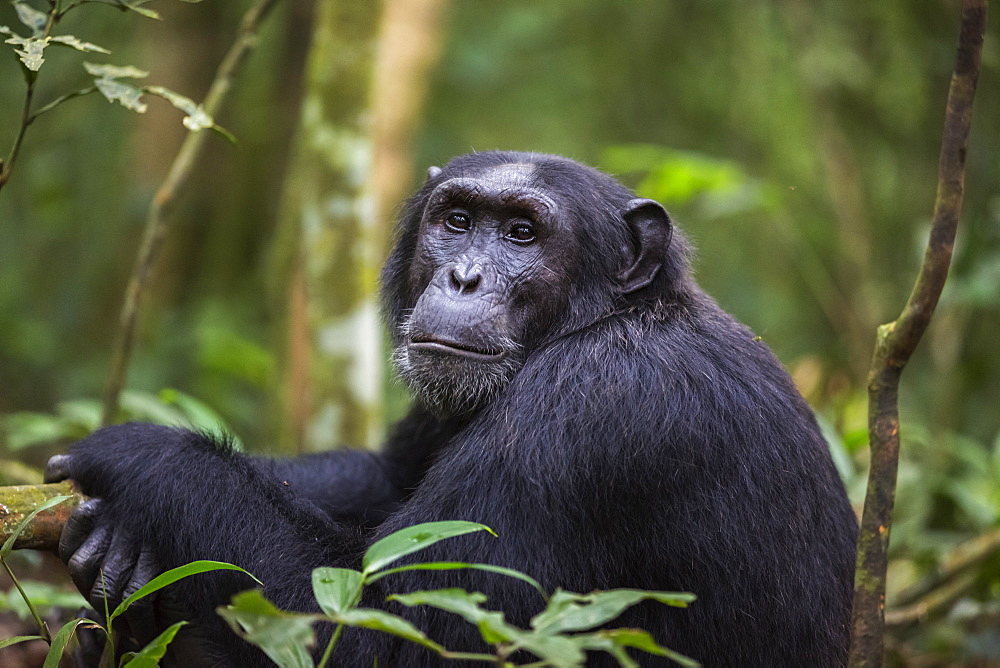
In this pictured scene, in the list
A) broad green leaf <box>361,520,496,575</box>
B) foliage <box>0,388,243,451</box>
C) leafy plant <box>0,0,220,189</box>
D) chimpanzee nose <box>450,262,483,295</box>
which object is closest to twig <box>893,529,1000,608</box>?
chimpanzee nose <box>450,262,483,295</box>

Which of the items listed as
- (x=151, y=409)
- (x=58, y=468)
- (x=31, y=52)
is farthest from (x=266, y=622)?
(x=151, y=409)

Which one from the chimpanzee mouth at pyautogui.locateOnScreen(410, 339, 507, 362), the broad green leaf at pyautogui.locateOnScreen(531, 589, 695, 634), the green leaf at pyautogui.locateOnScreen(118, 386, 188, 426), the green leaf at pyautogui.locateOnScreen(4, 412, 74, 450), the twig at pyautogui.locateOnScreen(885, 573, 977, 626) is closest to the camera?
the broad green leaf at pyautogui.locateOnScreen(531, 589, 695, 634)

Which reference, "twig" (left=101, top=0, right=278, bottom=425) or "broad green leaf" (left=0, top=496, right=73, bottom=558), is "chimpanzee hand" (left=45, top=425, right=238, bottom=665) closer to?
"broad green leaf" (left=0, top=496, right=73, bottom=558)

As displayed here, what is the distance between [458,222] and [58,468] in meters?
1.82

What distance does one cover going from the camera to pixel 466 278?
12.7ft

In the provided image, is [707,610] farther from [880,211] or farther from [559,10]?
[559,10]

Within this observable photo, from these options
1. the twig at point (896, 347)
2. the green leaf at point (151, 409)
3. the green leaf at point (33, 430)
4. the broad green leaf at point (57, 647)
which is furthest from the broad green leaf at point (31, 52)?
the twig at point (896, 347)

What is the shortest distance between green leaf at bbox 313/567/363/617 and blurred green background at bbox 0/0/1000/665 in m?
4.26

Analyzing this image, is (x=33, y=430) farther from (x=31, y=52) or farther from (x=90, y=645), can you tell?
(x=31, y=52)

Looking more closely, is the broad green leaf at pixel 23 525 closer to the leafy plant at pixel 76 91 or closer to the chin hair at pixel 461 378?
the leafy plant at pixel 76 91

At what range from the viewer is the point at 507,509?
3287 millimetres

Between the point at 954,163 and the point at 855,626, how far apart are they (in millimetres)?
1384

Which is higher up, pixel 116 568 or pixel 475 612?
pixel 475 612

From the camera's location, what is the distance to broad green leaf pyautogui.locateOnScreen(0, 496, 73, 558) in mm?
2850
